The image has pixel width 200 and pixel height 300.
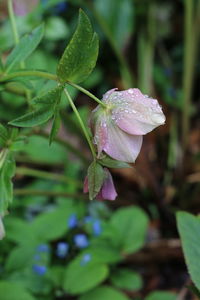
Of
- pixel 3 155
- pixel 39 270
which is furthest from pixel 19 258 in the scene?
pixel 3 155

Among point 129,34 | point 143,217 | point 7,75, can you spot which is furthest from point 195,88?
point 7,75

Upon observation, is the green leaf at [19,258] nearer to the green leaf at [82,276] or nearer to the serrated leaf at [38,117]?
the green leaf at [82,276]

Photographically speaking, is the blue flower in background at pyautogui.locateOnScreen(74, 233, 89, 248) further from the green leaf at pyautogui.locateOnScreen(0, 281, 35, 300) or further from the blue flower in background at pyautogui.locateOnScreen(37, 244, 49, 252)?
the green leaf at pyautogui.locateOnScreen(0, 281, 35, 300)

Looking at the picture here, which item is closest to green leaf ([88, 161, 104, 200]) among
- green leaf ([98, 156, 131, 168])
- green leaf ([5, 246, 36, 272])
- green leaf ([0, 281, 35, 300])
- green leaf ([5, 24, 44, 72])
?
green leaf ([98, 156, 131, 168])

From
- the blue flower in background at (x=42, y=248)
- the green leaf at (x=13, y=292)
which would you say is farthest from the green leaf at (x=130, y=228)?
the green leaf at (x=13, y=292)

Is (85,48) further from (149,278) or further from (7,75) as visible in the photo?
(149,278)

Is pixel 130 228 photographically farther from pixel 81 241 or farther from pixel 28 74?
pixel 28 74

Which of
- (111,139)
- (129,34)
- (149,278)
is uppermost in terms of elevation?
(111,139)
